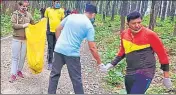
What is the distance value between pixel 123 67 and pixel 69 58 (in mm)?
4550

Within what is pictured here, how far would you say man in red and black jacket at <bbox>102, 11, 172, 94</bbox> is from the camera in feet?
16.3

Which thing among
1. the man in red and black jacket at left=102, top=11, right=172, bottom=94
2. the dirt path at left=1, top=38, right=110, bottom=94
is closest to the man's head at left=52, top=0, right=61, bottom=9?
the dirt path at left=1, top=38, right=110, bottom=94

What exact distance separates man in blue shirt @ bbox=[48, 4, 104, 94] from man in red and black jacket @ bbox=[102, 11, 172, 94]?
0.78 m

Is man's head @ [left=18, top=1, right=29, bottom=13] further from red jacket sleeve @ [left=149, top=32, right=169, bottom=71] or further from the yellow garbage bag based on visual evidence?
red jacket sleeve @ [left=149, top=32, right=169, bottom=71]

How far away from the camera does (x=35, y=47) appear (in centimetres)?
762

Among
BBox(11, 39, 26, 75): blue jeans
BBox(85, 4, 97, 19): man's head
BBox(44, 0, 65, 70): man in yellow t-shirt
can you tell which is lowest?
BBox(11, 39, 26, 75): blue jeans

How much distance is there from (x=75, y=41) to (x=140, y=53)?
1.34 meters

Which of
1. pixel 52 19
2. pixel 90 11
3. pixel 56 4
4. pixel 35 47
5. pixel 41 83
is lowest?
pixel 41 83

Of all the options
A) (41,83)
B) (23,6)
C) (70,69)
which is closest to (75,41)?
(70,69)

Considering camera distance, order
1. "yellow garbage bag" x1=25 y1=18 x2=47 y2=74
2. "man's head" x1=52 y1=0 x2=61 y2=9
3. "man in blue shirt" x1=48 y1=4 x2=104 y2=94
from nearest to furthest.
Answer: "man in blue shirt" x1=48 y1=4 x2=104 y2=94 < "yellow garbage bag" x1=25 y1=18 x2=47 y2=74 < "man's head" x1=52 y1=0 x2=61 y2=9

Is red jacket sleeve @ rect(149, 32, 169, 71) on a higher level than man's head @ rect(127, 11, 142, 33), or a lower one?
lower

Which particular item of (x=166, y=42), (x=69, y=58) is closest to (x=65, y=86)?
(x=69, y=58)

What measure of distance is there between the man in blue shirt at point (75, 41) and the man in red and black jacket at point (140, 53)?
781 mm

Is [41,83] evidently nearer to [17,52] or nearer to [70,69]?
[17,52]
